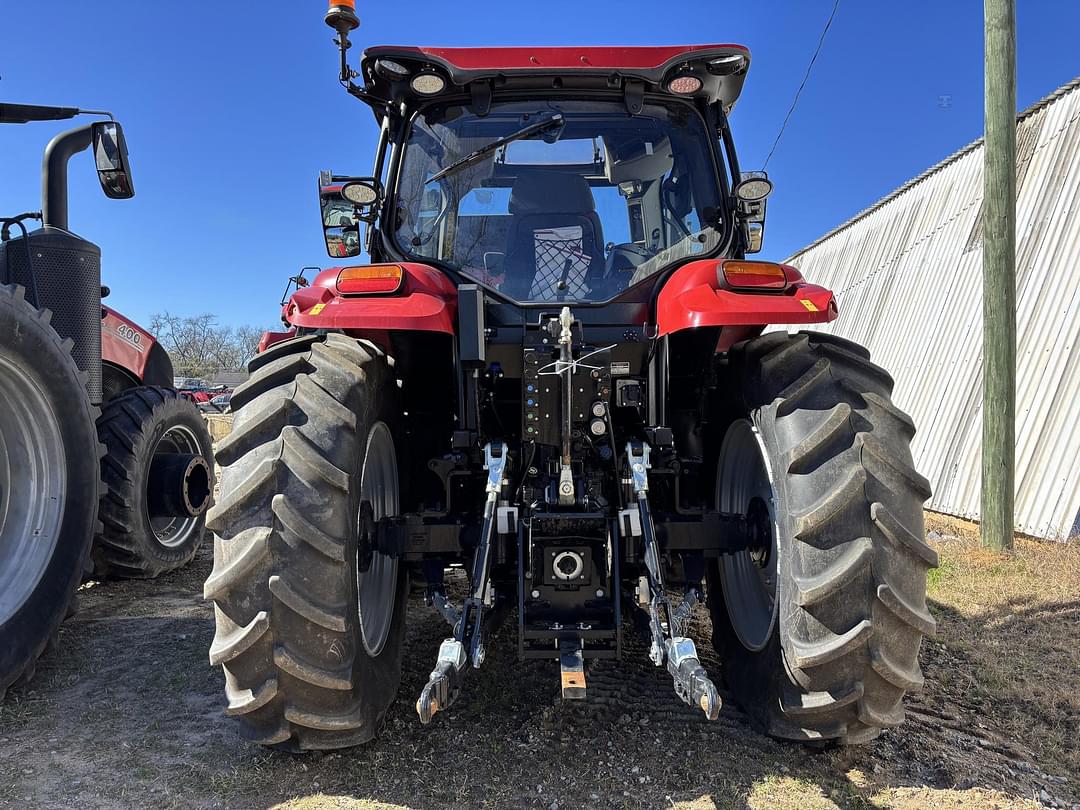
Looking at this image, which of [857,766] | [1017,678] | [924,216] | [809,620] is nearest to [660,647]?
[809,620]

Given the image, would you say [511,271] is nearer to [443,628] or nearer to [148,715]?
[443,628]

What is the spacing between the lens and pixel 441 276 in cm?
282

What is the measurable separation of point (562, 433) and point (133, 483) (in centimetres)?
325

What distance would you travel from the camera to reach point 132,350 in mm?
5586

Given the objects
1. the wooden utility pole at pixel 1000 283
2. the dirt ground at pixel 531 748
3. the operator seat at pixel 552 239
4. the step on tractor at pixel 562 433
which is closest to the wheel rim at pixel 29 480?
the dirt ground at pixel 531 748

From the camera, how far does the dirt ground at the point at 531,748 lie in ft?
8.07

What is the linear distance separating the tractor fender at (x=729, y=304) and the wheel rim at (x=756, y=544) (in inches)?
17.4

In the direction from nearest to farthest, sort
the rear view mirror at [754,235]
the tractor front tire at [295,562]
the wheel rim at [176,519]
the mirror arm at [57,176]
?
the tractor front tire at [295,562], the rear view mirror at [754,235], the mirror arm at [57,176], the wheel rim at [176,519]

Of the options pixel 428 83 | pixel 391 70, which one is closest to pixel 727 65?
pixel 428 83

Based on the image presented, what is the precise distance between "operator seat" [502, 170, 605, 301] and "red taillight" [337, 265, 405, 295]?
61 centimetres

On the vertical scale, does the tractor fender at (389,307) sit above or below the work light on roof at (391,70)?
below

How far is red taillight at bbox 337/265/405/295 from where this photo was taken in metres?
2.60

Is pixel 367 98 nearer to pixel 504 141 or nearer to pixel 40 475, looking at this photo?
pixel 504 141

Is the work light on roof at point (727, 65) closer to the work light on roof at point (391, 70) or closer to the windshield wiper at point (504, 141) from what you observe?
the windshield wiper at point (504, 141)
